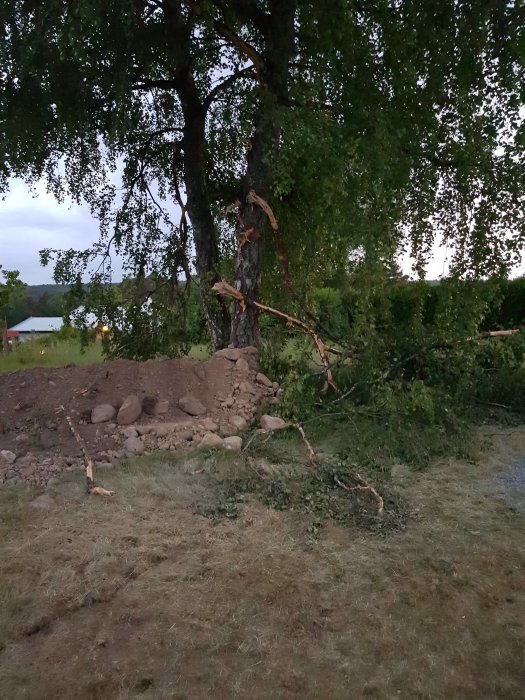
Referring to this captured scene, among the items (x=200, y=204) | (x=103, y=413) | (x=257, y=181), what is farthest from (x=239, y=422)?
(x=200, y=204)

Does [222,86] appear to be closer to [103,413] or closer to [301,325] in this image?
[301,325]

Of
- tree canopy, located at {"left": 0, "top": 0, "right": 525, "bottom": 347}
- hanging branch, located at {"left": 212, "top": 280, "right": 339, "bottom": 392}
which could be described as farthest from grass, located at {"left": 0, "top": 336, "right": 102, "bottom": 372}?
hanging branch, located at {"left": 212, "top": 280, "right": 339, "bottom": 392}

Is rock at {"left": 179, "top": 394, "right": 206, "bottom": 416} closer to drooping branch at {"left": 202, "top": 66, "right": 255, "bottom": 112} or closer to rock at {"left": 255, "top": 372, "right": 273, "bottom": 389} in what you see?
rock at {"left": 255, "top": 372, "right": 273, "bottom": 389}

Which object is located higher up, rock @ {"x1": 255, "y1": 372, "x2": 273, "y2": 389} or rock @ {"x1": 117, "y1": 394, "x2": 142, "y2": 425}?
rock @ {"x1": 255, "y1": 372, "x2": 273, "y2": 389}

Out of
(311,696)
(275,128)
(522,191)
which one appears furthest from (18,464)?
(522,191)

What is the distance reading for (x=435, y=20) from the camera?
554 centimetres

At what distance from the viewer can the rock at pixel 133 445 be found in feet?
16.9

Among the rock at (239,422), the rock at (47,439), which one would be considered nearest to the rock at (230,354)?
the rock at (239,422)

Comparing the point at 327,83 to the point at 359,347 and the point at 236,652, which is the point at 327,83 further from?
the point at 236,652

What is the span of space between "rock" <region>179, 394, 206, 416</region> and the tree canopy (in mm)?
1421

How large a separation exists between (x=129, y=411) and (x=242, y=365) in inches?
58.6

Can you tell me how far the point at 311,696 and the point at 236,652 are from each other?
0.38 metres

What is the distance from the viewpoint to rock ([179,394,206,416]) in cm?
583

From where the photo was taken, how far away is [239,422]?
5.78 meters
